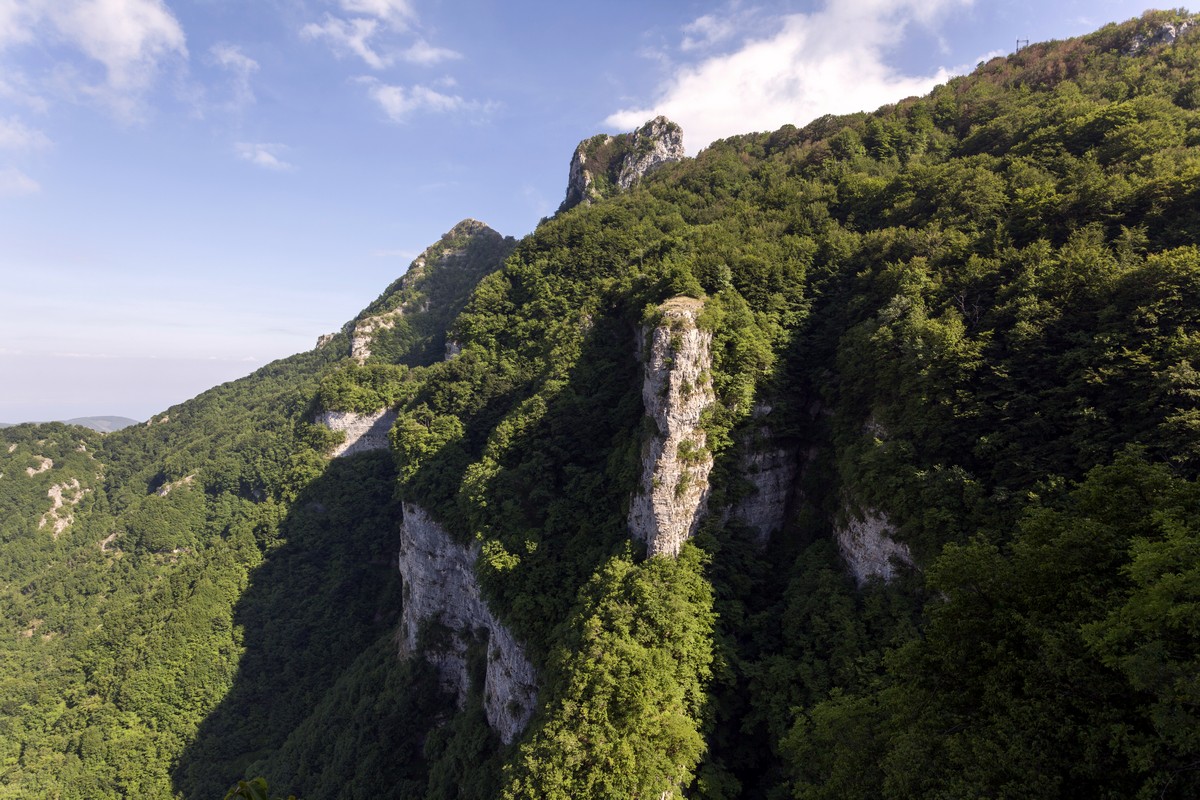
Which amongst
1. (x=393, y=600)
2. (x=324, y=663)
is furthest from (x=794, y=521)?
(x=324, y=663)

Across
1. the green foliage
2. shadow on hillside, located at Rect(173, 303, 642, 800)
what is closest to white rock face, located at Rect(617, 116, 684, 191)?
shadow on hillside, located at Rect(173, 303, 642, 800)

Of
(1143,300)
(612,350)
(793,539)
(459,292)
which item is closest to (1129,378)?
(1143,300)

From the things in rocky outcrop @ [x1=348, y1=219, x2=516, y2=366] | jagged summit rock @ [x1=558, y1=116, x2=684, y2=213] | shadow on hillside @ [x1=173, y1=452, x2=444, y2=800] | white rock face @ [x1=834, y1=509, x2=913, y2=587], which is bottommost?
shadow on hillside @ [x1=173, y1=452, x2=444, y2=800]

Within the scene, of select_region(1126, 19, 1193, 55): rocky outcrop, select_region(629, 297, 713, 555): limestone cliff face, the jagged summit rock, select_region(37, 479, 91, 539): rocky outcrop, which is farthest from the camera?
the jagged summit rock

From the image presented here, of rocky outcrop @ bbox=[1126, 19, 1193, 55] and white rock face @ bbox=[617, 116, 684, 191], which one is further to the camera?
white rock face @ bbox=[617, 116, 684, 191]

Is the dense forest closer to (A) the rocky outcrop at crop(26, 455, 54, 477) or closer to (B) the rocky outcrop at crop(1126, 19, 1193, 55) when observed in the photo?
(B) the rocky outcrop at crop(1126, 19, 1193, 55)

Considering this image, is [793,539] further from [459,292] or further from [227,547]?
[459,292]

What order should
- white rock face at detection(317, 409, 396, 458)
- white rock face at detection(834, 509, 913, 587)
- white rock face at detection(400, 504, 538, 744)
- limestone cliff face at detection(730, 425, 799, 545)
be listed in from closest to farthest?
white rock face at detection(834, 509, 913, 587) < limestone cliff face at detection(730, 425, 799, 545) < white rock face at detection(400, 504, 538, 744) < white rock face at detection(317, 409, 396, 458)

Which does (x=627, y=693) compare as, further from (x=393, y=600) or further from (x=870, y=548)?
(x=393, y=600)
